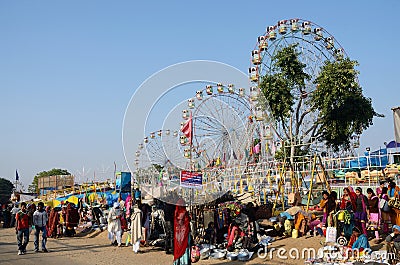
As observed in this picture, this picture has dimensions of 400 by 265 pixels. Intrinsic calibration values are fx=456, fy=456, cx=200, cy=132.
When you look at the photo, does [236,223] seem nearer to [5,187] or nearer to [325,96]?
[325,96]

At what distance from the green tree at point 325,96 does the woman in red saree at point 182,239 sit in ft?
41.6

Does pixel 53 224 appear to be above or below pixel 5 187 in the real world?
below

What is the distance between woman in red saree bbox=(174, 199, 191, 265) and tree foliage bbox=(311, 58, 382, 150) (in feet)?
48.3

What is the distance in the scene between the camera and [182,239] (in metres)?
9.02

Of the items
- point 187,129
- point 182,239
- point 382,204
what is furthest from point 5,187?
point 382,204

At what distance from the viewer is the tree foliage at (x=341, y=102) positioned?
21.9m

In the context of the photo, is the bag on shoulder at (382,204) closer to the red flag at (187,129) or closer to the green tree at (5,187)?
the red flag at (187,129)

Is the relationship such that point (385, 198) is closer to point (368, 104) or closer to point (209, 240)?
point (209, 240)

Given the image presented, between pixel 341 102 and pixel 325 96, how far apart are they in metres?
0.81

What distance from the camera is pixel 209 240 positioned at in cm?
1179

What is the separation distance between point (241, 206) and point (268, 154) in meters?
8.76

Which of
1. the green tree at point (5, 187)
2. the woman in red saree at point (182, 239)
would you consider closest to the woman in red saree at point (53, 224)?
the woman in red saree at point (182, 239)

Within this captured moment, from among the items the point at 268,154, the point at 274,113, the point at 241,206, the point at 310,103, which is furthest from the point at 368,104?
the point at 241,206

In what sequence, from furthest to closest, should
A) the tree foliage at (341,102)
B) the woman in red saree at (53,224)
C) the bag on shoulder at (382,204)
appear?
1. the tree foliage at (341,102)
2. the woman in red saree at (53,224)
3. the bag on shoulder at (382,204)
